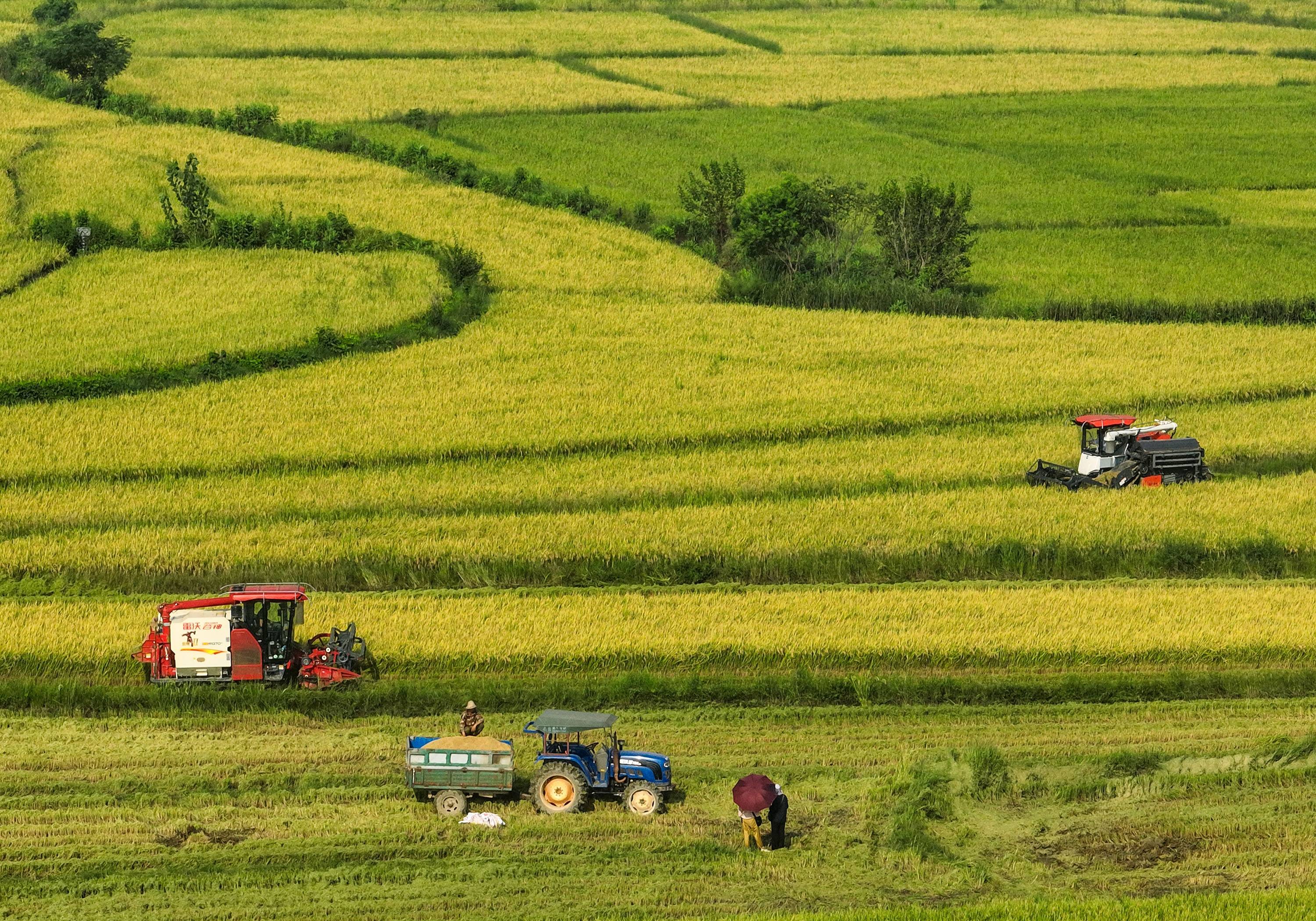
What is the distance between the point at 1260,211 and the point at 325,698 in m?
65.8

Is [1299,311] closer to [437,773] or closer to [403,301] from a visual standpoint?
[403,301]

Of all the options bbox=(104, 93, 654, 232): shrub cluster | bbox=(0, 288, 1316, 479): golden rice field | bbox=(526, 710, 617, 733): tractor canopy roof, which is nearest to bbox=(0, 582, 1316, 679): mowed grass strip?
bbox=(526, 710, 617, 733): tractor canopy roof

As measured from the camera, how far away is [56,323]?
56.2 m

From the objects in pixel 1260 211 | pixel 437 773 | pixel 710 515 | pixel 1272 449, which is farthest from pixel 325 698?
pixel 1260 211

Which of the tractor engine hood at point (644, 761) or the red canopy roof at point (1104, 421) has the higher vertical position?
the red canopy roof at point (1104, 421)

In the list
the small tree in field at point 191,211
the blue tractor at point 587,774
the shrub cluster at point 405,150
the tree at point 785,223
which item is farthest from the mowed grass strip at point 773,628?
the shrub cluster at point 405,150

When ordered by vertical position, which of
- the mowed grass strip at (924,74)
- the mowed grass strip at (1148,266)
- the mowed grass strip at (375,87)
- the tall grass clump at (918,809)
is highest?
the mowed grass strip at (924,74)

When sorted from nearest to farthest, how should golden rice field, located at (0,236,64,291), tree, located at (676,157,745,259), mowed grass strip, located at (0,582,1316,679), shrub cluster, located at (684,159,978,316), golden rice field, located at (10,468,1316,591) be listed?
mowed grass strip, located at (0,582,1316,679) → golden rice field, located at (10,468,1316,591) → golden rice field, located at (0,236,64,291) → shrub cluster, located at (684,159,978,316) → tree, located at (676,157,745,259)

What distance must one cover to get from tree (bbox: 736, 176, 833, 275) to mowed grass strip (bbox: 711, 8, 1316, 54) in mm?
53394

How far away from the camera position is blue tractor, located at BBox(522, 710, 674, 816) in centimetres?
2464

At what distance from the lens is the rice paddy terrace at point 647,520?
77.4ft

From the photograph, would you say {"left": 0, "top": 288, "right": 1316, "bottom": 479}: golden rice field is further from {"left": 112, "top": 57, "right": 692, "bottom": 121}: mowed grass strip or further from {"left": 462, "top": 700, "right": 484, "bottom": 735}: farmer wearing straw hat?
{"left": 112, "top": 57, "right": 692, "bottom": 121}: mowed grass strip

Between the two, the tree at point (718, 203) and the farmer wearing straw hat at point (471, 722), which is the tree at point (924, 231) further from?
the farmer wearing straw hat at point (471, 722)

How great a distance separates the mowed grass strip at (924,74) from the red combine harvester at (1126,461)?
63.2 meters
